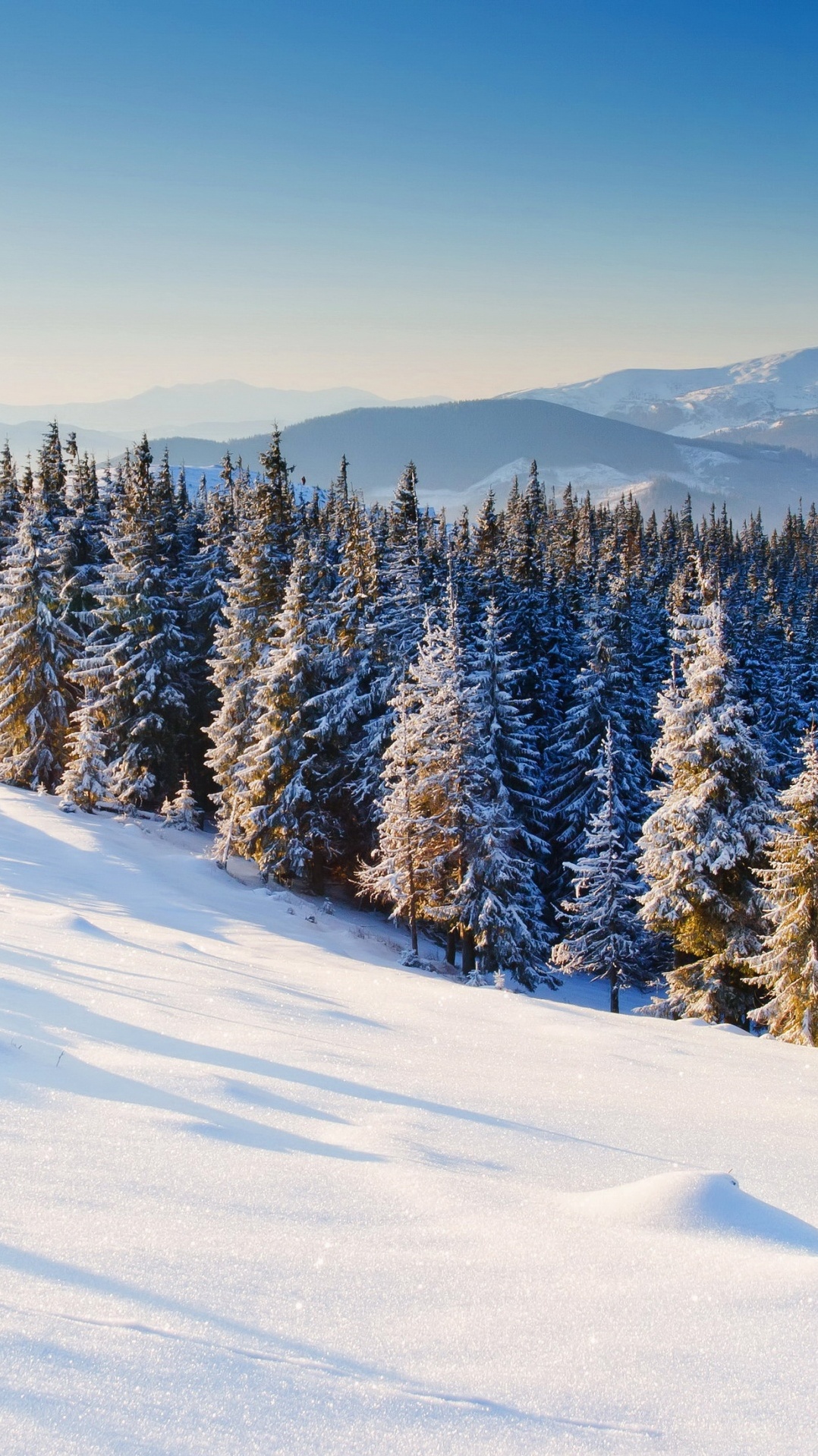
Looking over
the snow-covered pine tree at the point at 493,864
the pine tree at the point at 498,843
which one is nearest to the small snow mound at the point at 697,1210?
the snow-covered pine tree at the point at 493,864

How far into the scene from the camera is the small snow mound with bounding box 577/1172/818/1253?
4520 mm

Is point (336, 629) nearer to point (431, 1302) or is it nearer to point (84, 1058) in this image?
point (84, 1058)

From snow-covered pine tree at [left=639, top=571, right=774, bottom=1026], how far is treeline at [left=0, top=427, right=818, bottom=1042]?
8 centimetres

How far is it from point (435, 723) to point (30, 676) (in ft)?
60.7

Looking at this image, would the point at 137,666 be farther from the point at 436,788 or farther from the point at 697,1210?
the point at 697,1210

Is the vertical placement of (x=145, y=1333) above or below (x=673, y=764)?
above

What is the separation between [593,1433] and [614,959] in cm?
2824

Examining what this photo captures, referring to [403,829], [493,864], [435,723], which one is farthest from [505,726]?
[403,829]

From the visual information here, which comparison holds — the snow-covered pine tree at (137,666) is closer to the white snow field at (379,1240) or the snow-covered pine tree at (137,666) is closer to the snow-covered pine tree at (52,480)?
the snow-covered pine tree at (52,480)

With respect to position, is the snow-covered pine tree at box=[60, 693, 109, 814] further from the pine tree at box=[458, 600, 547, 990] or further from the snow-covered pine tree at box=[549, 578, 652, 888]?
the snow-covered pine tree at box=[549, 578, 652, 888]

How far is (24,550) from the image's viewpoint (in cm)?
3688

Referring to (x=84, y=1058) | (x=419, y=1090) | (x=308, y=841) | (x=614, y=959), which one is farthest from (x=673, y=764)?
(x=84, y=1058)

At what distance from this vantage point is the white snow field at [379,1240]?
281 cm

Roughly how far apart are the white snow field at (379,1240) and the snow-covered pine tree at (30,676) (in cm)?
2859
